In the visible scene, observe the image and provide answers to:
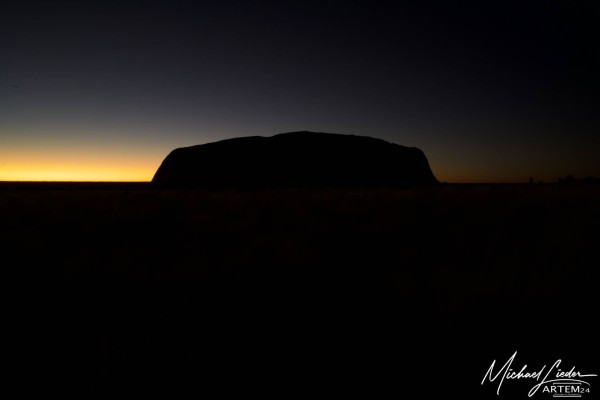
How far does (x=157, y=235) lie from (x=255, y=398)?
658 cm

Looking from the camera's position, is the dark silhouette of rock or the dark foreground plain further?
the dark silhouette of rock

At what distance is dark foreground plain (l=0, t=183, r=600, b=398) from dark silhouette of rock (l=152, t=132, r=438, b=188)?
42295 millimetres

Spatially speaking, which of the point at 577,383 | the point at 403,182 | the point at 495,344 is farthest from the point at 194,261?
the point at 403,182

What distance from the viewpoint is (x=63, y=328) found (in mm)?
2918

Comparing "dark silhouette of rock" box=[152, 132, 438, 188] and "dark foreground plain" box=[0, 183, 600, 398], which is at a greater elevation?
"dark silhouette of rock" box=[152, 132, 438, 188]

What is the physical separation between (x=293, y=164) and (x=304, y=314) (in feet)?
154

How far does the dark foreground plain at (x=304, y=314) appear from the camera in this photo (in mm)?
2186

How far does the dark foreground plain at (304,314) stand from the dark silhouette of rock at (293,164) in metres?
42.3

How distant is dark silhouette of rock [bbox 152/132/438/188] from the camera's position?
4866 cm

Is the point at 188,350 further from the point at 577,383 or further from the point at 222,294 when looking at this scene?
the point at 577,383

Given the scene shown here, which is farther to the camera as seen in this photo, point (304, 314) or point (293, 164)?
point (293, 164)

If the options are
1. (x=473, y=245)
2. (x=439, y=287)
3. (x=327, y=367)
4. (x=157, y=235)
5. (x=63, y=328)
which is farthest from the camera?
(x=157, y=235)

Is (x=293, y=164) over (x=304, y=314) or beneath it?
over

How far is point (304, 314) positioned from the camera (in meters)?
3.13
